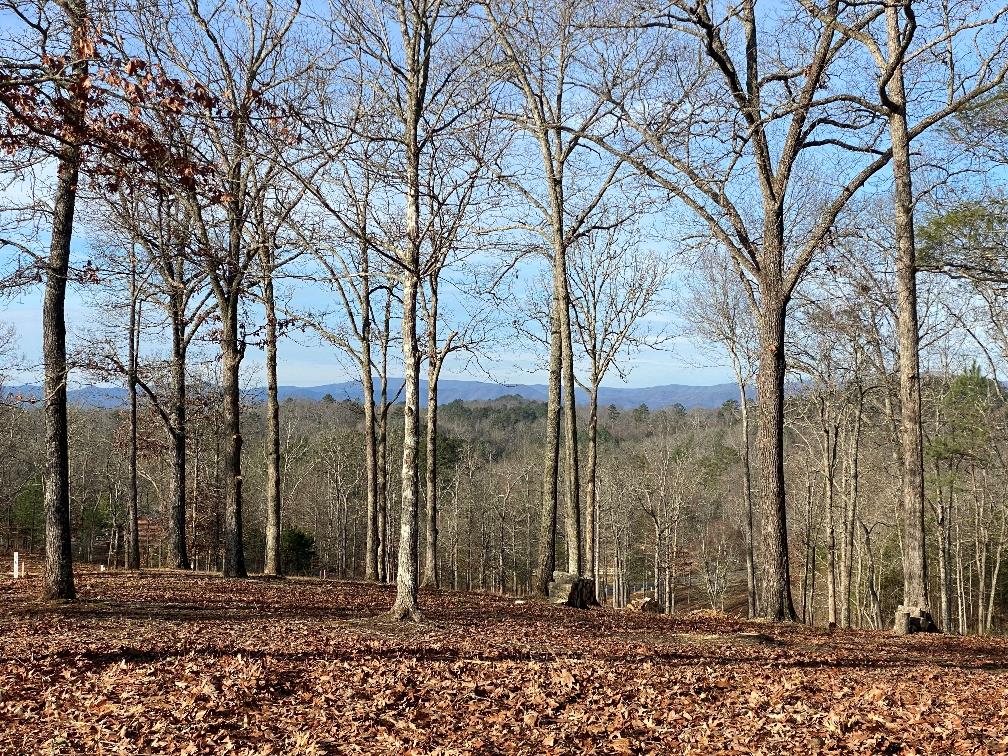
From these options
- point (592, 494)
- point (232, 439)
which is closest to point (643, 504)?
point (592, 494)

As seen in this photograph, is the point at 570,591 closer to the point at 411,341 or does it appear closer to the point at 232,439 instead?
the point at 411,341

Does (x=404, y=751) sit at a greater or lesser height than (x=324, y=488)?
greater

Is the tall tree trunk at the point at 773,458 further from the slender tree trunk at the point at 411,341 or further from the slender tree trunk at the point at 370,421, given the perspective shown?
the slender tree trunk at the point at 370,421

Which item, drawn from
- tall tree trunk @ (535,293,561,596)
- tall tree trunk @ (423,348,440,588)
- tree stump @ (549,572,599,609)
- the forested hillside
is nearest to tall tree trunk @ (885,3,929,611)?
→ tree stump @ (549,572,599,609)

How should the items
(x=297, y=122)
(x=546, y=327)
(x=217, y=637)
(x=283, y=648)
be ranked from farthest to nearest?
(x=546, y=327) → (x=297, y=122) → (x=217, y=637) → (x=283, y=648)

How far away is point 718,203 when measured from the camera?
436 inches

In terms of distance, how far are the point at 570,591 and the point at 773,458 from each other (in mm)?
4785

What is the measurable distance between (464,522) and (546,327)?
30.7m

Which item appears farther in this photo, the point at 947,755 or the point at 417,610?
the point at 417,610

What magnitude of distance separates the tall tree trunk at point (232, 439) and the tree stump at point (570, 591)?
676cm

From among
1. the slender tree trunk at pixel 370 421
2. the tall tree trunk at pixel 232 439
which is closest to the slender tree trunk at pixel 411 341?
the tall tree trunk at pixel 232 439

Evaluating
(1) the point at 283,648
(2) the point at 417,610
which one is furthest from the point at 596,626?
(1) the point at 283,648

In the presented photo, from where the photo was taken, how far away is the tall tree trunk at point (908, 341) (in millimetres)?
11664

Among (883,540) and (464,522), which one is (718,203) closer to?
(883,540)
